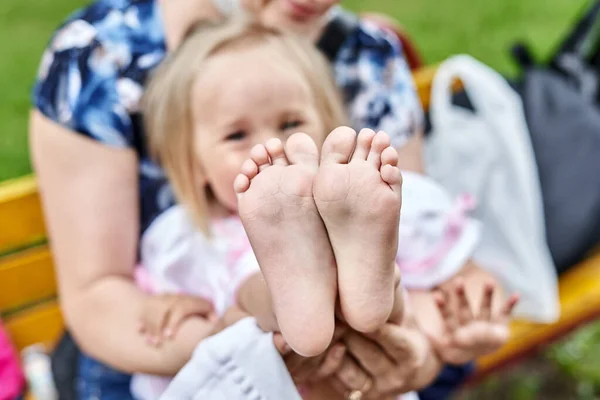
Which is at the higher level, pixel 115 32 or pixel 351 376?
pixel 115 32

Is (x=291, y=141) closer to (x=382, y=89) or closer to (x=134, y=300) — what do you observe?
(x=134, y=300)

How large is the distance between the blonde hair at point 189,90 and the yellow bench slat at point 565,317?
0.54 m

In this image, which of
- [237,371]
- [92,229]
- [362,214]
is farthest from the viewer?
[92,229]

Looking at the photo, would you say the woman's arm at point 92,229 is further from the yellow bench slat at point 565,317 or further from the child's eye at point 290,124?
the yellow bench slat at point 565,317

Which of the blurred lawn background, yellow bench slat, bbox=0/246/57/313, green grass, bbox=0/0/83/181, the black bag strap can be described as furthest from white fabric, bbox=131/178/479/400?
green grass, bbox=0/0/83/181

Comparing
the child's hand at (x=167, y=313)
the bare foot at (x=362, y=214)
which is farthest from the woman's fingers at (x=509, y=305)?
the child's hand at (x=167, y=313)

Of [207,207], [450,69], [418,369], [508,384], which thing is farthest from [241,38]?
[508,384]

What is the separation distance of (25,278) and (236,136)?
2.00 feet

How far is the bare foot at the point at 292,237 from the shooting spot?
26.4 inches

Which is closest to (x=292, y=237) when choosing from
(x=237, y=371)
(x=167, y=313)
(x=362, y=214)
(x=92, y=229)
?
(x=362, y=214)

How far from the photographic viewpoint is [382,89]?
1.18 m

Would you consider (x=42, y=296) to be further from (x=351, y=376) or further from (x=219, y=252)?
(x=351, y=376)

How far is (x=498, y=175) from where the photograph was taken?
53.1 inches

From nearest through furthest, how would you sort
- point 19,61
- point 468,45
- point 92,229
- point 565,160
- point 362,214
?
point 362,214 → point 92,229 → point 565,160 → point 19,61 → point 468,45
